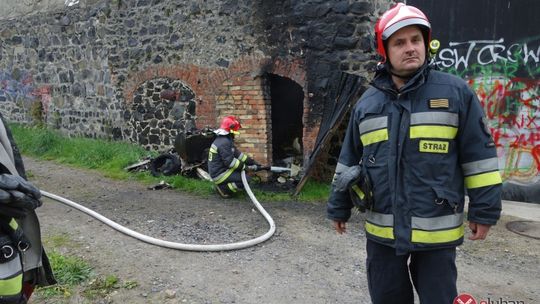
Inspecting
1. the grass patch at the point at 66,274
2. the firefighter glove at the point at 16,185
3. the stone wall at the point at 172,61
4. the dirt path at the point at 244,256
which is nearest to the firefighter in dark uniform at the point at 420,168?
the dirt path at the point at 244,256

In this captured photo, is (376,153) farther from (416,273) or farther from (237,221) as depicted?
(237,221)

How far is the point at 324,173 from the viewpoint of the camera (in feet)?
23.2

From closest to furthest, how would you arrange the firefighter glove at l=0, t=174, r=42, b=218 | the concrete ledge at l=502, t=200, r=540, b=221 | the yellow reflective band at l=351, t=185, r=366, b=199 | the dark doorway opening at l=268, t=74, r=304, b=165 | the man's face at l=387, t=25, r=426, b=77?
1. the firefighter glove at l=0, t=174, r=42, b=218
2. the man's face at l=387, t=25, r=426, b=77
3. the yellow reflective band at l=351, t=185, r=366, b=199
4. the concrete ledge at l=502, t=200, r=540, b=221
5. the dark doorway opening at l=268, t=74, r=304, b=165

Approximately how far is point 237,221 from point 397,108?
3.61 m

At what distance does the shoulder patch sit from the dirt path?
198cm

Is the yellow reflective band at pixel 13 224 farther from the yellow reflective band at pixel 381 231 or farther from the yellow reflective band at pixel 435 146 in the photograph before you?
the yellow reflective band at pixel 435 146

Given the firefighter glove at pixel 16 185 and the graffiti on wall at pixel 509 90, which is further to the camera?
the graffiti on wall at pixel 509 90

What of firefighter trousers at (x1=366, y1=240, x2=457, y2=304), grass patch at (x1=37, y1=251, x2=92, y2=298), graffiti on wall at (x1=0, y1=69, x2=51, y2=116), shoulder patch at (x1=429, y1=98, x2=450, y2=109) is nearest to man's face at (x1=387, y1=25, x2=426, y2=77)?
shoulder patch at (x1=429, y1=98, x2=450, y2=109)

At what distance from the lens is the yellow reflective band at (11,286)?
7.17ft

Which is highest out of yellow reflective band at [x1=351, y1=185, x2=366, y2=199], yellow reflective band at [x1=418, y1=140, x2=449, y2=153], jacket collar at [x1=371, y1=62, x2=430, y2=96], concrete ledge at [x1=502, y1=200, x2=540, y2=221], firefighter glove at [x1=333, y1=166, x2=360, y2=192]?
jacket collar at [x1=371, y1=62, x2=430, y2=96]

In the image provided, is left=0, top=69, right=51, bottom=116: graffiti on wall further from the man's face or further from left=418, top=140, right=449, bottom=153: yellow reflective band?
left=418, top=140, right=449, bottom=153: yellow reflective band

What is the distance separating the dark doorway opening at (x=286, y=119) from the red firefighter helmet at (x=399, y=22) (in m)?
5.79

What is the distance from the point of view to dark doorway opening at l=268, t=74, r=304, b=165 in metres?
8.38

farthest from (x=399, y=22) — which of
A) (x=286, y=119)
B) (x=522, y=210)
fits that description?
(x=286, y=119)
